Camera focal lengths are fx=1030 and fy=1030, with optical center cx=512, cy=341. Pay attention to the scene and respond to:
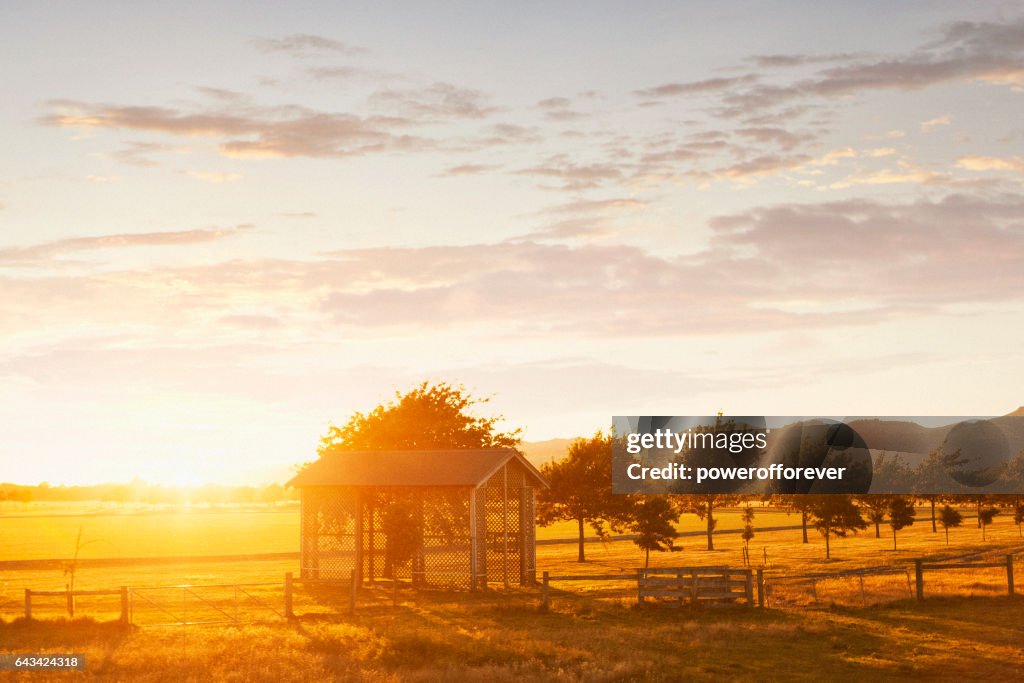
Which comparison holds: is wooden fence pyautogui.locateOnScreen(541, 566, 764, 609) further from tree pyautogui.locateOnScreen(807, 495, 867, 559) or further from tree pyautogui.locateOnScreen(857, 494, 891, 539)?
tree pyautogui.locateOnScreen(857, 494, 891, 539)

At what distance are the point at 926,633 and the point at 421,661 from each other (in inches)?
501

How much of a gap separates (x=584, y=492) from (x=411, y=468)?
23.6 m

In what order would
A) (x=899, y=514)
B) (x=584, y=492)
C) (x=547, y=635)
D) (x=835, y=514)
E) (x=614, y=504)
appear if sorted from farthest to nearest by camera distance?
(x=899, y=514) < (x=584, y=492) < (x=614, y=504) < (x=835, y=514) < (x=547, y=635)

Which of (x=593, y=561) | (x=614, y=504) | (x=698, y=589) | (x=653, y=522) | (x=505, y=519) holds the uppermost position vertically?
(x=505, y=519)

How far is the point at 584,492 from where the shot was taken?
62.7m

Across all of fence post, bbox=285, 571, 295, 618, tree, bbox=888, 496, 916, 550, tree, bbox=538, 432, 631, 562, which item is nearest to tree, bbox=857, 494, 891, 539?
tree, bbox=888, 496, 916, 550

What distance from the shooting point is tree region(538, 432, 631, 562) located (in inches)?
2419

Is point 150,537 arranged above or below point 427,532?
below

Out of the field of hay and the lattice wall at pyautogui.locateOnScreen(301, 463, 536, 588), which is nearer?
the field of hay

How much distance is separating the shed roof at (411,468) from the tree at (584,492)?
1800cm

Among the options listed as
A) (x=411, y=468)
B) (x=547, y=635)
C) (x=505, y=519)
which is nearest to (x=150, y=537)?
(x=411, y=468)

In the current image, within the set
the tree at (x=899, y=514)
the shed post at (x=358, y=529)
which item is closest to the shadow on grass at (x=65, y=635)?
the shed post at (x=358, y=529)

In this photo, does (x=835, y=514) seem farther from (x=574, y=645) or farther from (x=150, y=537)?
(x=150, y=537)

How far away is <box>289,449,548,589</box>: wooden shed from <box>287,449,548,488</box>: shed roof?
0.04m
